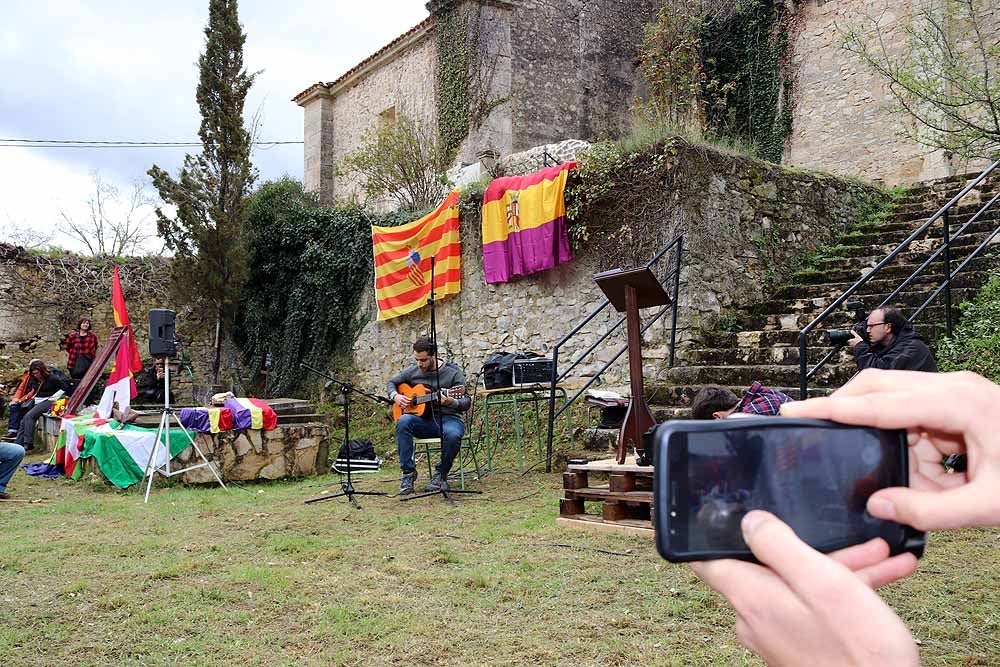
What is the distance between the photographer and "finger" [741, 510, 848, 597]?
53cm

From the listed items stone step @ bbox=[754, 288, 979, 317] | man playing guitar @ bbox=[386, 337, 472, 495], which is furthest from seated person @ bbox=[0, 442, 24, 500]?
stone step @ bbox=[754, 288, 979, 317]

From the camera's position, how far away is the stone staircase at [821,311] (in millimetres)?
6918

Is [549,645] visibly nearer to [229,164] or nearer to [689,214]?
[689,214]

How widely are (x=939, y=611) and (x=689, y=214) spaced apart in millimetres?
5608

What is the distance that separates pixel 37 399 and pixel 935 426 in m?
12.5

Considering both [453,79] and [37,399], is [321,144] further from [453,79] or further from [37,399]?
[37,399]

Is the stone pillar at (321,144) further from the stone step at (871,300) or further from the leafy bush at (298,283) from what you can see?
the stone step at (871,300)

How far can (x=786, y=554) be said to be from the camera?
54 centimetres

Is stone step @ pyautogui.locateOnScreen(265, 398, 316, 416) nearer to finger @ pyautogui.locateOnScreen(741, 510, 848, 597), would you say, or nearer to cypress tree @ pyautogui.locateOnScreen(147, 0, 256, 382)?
cypress tree @ pyautogui.locateOnScreen(147, 0, 256, 382)

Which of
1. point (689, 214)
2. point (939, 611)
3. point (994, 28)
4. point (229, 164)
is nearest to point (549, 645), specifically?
point (939, 611)

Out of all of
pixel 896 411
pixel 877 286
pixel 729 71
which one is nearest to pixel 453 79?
pixel 729 71

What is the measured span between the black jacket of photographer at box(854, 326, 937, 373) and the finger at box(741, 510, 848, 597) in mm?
4965

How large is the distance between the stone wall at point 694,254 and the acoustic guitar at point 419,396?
7.96 ft

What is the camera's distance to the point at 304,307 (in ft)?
43.5
